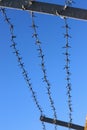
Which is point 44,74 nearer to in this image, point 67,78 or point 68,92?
point 67,78

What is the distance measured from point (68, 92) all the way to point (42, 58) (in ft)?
10.6

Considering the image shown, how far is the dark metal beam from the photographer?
439 inches

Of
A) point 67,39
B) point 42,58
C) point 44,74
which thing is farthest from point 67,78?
point 67,39

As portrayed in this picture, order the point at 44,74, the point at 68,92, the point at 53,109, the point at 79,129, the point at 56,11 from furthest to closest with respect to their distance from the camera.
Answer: the point at 79,129, the point at 53,109, the point at 68,92, the point at 44,74, the point at 56,11

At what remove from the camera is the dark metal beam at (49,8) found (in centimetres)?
1115

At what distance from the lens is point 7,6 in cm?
1156

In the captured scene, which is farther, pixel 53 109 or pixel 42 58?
pixel 53 109

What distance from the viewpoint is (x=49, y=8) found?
→ 11.3 meters

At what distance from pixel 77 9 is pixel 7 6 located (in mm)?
1602

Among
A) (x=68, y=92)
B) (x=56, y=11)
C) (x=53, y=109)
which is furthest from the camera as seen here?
(x=53, y=109)

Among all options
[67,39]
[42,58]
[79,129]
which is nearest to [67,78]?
[42,58]

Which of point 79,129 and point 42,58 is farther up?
point 79,129

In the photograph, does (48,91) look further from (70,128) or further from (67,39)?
(70,128)

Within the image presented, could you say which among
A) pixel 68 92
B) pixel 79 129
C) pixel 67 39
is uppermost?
pixel 79 129
